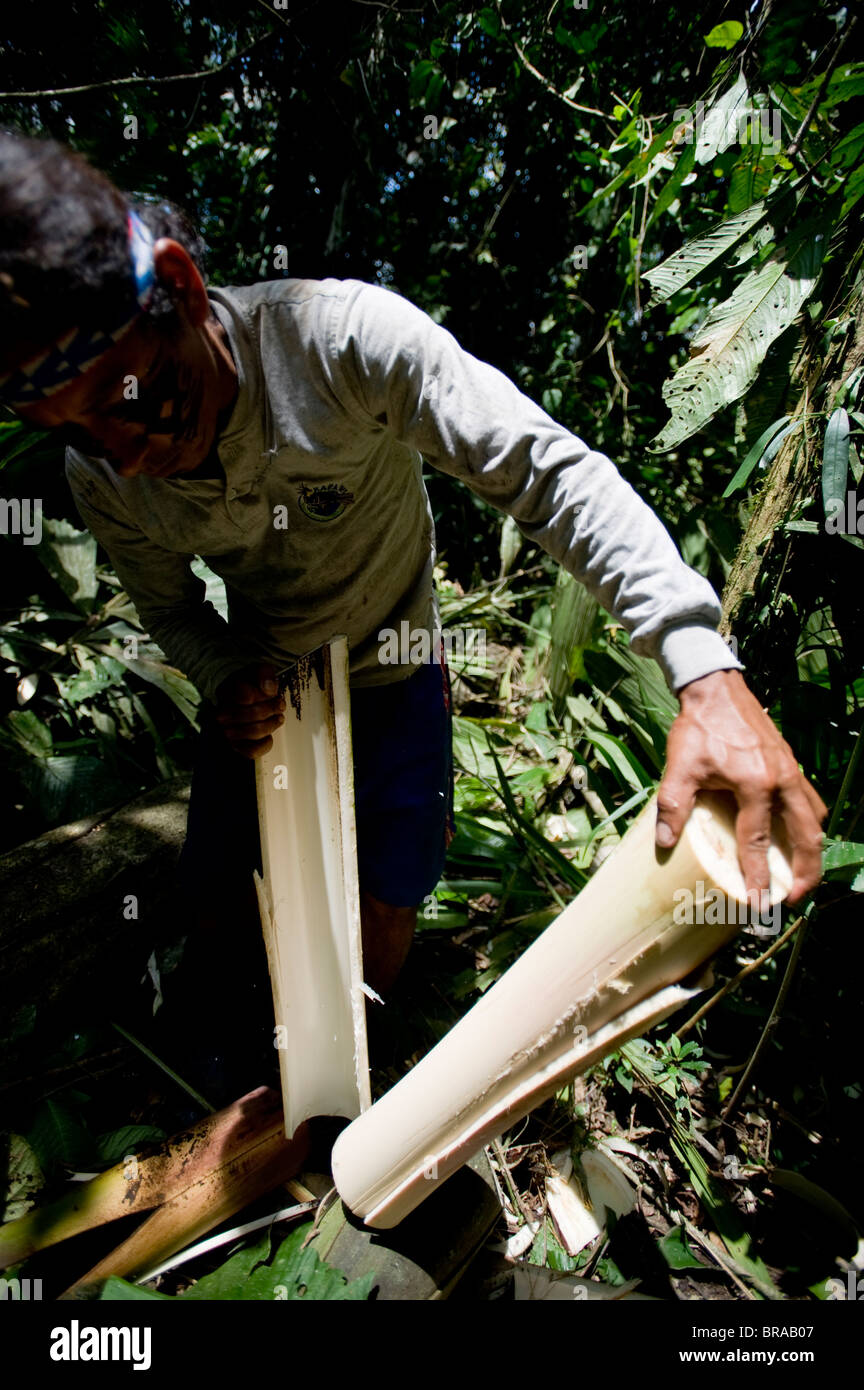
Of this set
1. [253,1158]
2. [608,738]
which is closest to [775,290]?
[608,738]

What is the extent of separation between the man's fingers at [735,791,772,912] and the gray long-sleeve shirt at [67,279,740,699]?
7.2 inches

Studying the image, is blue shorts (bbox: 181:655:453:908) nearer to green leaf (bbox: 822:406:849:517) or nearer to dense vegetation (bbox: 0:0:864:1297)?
dense vegetation (bbox: 0:0:864:1297)

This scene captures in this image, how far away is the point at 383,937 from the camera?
1.97 metres

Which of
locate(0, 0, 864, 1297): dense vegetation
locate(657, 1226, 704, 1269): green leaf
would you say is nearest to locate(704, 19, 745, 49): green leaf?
locate(0, 0, 864, 1297): dense vegetation

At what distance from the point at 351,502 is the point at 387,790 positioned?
751 mm

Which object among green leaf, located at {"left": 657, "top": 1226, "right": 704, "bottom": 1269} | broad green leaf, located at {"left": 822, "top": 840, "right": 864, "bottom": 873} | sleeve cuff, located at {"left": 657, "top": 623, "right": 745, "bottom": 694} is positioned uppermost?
sleeve cuff, located at {"left": 657, "top": 623, "right": 745, "bottom": 694}

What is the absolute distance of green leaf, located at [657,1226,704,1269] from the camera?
1.60 metres

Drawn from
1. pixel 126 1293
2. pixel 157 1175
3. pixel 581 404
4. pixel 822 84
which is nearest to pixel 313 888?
pixel 157 1175

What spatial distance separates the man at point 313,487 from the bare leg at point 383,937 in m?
0.04

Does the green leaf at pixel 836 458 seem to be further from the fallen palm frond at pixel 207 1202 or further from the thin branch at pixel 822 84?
the fallen palm frond at pixel 207 1202

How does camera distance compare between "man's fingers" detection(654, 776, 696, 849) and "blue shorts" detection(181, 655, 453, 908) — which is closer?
"man's fingers" detection(654, 776, 696, 849)

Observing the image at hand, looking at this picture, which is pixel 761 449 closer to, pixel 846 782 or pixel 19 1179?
pixel 846 782

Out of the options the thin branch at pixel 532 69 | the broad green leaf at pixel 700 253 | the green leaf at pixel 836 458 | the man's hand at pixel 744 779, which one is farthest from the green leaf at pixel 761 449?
the thin branch at pixel 532 69
